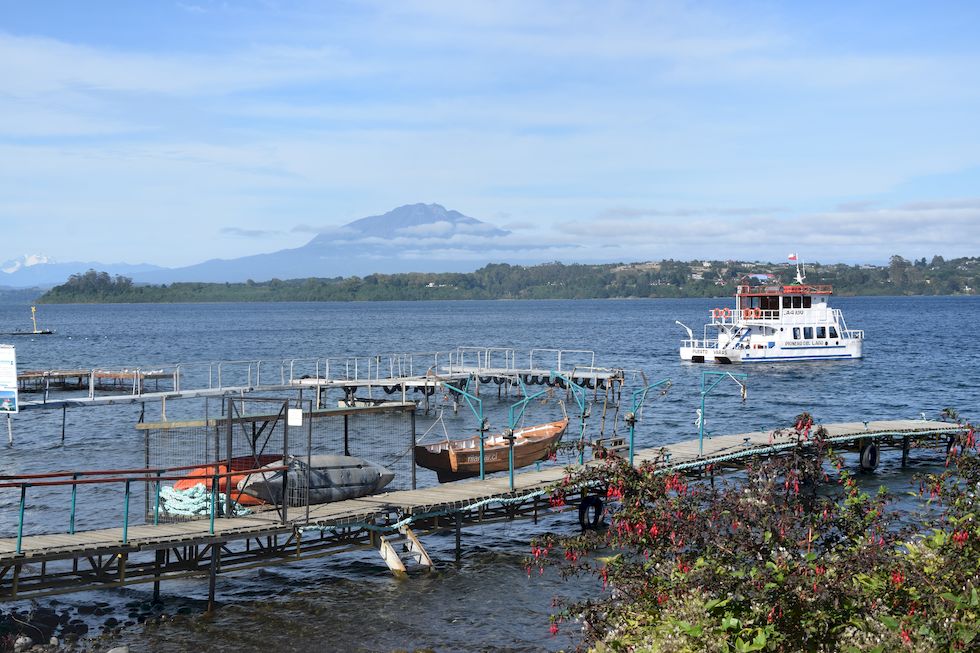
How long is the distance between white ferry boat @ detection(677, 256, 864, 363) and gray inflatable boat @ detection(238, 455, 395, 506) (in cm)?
5388

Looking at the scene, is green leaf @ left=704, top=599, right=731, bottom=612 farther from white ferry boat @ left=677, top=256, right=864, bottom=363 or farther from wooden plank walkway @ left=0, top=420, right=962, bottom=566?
white ferry boat @ left=677, top=256, right=864, bottom=363

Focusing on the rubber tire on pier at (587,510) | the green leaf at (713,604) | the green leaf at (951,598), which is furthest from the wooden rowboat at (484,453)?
the green leaf at (951,598)

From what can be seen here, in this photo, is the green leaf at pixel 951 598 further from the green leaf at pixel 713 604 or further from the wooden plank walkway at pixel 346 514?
the wooden plank walkway at pixel 346 514

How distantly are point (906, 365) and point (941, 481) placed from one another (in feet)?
231

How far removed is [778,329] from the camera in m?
74.1

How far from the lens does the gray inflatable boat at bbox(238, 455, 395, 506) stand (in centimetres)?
2027

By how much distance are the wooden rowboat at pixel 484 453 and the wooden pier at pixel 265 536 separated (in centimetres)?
312

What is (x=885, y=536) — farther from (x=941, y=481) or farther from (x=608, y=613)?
(x=608, y=613)

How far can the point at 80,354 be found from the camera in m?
105

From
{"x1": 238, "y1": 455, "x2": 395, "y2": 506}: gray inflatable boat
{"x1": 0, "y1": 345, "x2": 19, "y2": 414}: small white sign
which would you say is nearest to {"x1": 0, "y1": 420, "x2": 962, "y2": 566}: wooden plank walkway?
{"x1": 238, "y1": 455, "x2": 395, "y2": 506}: gray inflatable boat

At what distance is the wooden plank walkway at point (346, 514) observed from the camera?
54.4 feet

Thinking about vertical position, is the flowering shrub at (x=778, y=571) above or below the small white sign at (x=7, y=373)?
below

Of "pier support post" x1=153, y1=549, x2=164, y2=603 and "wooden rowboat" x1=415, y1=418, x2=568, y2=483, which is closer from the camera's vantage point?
"pier support post" x1=153, y1=549, x2=164, y2=603

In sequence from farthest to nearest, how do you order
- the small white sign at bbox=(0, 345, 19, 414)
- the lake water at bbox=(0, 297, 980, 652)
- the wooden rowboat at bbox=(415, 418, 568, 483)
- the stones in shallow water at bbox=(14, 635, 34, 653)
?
the wooden rowboat at bbox=(415, 418, 568, 483), the small white sign at bbox=(0, 345, 19, 414), the lake water at bbox=(0, 297, 980, 652), the stones in shallow water at bbox=(14, 635, 34, 653)
